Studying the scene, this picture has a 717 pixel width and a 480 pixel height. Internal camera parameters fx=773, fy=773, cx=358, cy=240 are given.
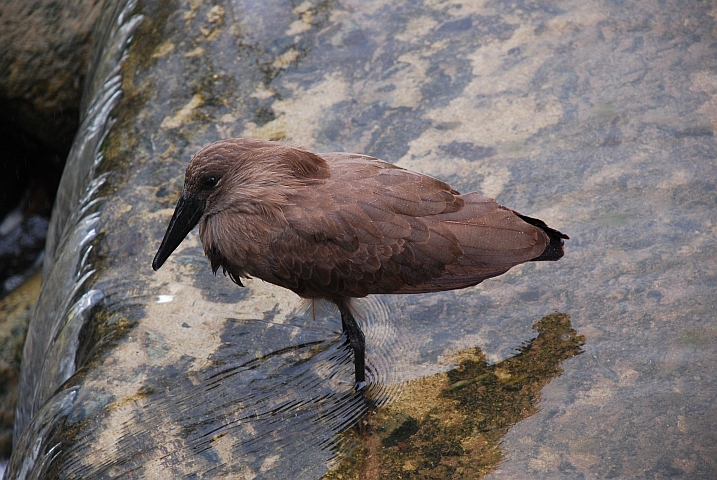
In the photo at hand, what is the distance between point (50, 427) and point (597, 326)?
263 centimetres

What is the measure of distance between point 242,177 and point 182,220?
399 mm

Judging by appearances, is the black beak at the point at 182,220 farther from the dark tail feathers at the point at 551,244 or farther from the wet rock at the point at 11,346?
the wet rock at the point at 11,346

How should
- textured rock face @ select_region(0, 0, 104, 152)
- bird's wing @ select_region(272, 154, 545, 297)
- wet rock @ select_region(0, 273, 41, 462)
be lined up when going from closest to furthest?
bird's wing @ select_region(272, 154, 545, 297), wet rock @ select_region(0, 273, 41, 462), textured rock face @ select_region(0, 0, 104, 152)

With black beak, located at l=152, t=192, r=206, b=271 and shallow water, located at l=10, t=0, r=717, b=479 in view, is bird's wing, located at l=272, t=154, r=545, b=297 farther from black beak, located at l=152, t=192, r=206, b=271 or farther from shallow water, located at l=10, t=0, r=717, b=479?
black beak, located at l=152, t=192, r=206, b=271

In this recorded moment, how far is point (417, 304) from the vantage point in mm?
4008

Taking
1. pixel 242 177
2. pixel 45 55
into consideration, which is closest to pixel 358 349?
pixel 242 177

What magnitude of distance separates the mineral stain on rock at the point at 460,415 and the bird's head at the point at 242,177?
1088 mm

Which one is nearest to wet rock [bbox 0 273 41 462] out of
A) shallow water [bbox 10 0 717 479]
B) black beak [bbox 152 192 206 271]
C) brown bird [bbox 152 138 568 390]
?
shallow water [bbox 10 0 717 479]

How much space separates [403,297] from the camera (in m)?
4.07

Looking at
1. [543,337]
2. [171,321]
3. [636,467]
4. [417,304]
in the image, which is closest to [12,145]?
[171,321]

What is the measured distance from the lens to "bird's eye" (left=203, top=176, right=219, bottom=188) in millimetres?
3678

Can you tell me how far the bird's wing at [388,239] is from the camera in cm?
344

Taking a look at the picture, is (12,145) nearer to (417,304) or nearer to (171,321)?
(171,321)

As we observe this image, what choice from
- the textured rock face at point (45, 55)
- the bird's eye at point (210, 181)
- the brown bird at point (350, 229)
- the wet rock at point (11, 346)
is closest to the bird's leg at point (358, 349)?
the brown bird at point (350, 229)
